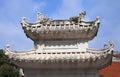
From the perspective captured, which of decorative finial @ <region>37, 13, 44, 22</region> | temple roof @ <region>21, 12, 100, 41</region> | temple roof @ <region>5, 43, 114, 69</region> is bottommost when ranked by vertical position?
temple roof @ <region>5, 43, 114, 69</region>

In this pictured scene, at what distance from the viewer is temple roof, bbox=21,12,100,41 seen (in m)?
15.9

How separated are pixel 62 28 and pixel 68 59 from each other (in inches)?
77.9

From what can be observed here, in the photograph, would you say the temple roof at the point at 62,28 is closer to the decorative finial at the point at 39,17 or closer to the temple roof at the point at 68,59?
the decorative finial at the point at 39,17

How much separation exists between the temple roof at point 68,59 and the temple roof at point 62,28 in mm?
1018

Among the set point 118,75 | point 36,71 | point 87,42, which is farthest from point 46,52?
point 118,75

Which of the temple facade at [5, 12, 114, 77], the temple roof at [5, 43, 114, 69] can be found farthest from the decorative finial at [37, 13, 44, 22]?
the temple roof at [5, 43, 114, 69]

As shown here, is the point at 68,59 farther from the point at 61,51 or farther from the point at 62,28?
the point at 62,28

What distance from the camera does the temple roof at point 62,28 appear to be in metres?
15.9

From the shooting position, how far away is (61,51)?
1584 centimetres

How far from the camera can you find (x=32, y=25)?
1628cm

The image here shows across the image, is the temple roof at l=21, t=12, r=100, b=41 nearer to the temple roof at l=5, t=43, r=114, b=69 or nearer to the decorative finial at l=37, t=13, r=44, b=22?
the decorative finial at l=37, t=13, r=44, b=22

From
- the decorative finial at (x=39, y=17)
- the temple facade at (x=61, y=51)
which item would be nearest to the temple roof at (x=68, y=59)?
the temple facade at (x=61, y=51)

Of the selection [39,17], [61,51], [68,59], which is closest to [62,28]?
[61,51]

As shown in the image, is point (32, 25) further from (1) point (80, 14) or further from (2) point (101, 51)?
(2) point (101, 51)
